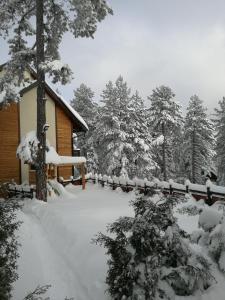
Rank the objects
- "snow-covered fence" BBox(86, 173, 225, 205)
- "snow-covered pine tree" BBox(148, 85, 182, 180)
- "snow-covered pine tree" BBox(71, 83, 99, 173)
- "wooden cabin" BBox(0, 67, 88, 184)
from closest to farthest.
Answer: "snow-covered fence" BBox(86, 173, 225, 205) < "wooden cabin" BBox(0, 67, 88, 184) < "snow-covered pine tree" BBox(148, 85, 182, 180) < "snow-covered pine tree" BBox(71, 83, 99, 173)

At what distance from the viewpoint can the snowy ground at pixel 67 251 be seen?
707cm

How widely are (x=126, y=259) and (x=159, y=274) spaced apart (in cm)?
64

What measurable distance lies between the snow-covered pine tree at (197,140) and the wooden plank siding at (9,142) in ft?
70.7

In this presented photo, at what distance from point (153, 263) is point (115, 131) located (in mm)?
27976

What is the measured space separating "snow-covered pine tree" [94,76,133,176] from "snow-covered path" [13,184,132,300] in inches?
664

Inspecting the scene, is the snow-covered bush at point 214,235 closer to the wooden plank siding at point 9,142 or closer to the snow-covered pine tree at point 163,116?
the wooden plank siding at point 9,142

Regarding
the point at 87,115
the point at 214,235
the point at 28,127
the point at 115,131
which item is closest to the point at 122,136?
the point at 115,131

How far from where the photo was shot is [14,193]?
2050 cm

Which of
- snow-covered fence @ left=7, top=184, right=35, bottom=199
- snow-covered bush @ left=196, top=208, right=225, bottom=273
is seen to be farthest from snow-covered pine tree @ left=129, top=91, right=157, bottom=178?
snow-covered bush @ left=196, top=208, right=225, bottom=273

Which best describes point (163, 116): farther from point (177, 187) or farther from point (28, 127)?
point (177, 187)

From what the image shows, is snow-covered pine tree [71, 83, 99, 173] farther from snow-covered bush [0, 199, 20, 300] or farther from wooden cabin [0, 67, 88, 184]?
snow-covered bush [0, 199, 20, 300]

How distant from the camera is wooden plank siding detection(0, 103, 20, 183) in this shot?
74.8 feet

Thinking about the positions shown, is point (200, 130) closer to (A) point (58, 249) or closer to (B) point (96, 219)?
(B) point (96, 219)

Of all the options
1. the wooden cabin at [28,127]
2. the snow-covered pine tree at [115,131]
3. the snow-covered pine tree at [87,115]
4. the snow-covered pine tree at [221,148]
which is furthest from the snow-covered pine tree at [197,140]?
the wooden cabin at [28,127]
